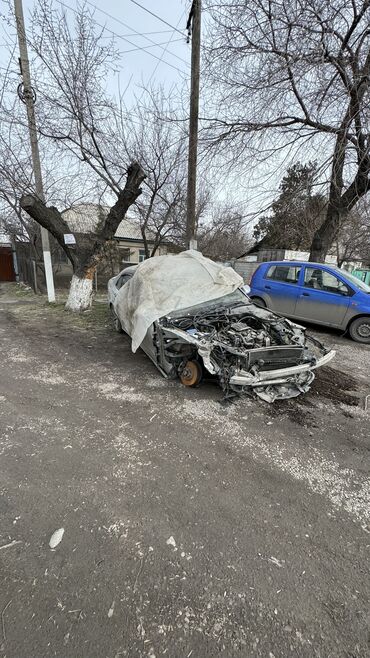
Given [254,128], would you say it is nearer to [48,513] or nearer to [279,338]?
[279,338]

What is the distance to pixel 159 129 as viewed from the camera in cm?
952

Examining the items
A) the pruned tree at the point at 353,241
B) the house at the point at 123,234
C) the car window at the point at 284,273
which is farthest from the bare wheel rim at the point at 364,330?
the pruned tree at the point at 353,241

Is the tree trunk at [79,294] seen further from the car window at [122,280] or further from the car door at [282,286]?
the car door at [282,286]

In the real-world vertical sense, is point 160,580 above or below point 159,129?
below

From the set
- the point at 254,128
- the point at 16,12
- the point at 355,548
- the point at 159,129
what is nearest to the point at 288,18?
the point at 254,128

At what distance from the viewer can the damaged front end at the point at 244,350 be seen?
11.3 ft

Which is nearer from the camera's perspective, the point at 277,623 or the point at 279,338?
the point at 277,623

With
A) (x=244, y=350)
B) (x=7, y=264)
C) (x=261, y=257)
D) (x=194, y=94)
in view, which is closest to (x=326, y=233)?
(x=194, y=94)

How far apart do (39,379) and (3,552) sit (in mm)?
2778

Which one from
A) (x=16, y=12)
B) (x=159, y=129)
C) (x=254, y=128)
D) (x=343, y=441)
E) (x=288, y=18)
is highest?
(x=16, y=12)

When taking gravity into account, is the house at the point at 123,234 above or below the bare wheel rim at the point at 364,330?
above

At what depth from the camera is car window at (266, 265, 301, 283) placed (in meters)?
7.40

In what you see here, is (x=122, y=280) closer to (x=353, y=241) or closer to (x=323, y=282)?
(x=323, y=282)

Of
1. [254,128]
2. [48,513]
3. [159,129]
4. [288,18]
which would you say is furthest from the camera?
[159,129]
